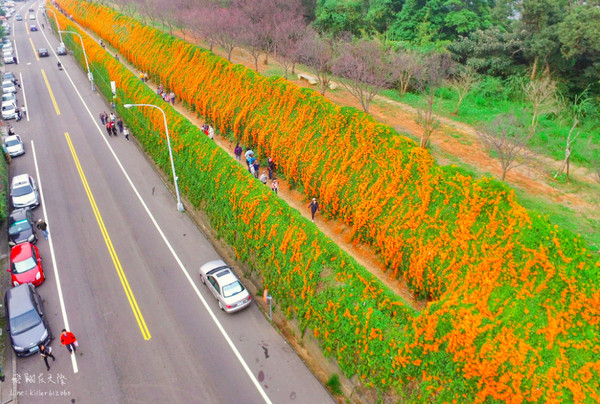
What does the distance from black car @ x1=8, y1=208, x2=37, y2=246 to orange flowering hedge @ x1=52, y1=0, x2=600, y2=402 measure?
927 cm

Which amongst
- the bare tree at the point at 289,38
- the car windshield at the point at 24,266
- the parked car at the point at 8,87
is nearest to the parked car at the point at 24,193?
the car windshield at the point at 24,266

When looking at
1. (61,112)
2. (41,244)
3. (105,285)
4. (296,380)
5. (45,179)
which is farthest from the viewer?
(61,112)

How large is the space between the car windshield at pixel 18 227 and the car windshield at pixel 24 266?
11.4 feet

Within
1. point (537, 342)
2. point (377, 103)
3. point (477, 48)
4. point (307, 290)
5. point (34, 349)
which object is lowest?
point (34, 349)

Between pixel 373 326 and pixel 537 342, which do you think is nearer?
pixel 537 342

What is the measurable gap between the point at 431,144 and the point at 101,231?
2253cm

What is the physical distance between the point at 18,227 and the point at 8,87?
34.5 meters

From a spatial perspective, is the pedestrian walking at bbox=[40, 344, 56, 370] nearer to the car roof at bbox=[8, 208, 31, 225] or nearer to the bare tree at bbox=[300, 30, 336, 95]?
the car roof at bbox=[8, 208, 31, 225]

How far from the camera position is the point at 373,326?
12.7 metres

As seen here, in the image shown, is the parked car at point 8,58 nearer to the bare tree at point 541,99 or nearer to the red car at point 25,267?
the red car at point 25,267

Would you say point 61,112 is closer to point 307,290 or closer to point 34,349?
point 34,349

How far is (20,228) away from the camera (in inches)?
854

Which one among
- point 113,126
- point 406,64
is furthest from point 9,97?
point 406,64

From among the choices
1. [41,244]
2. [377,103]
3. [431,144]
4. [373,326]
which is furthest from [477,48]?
[41,244]
